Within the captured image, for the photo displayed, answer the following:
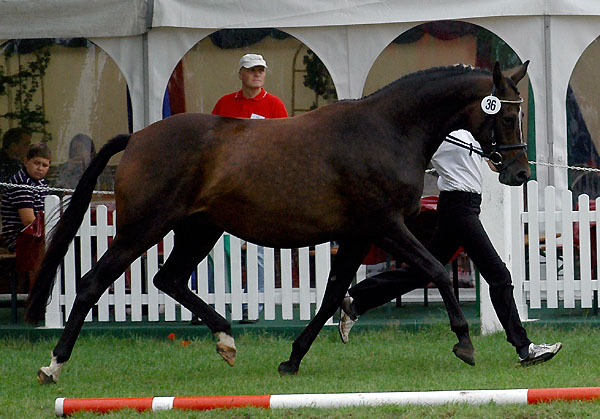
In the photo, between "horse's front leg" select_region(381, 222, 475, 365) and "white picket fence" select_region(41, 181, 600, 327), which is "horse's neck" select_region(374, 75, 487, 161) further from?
"white picket fence" select_region(41, 181, 600, 327)

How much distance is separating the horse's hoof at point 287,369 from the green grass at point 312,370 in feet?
0.15

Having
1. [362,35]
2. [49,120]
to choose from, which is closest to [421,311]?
[362,35]

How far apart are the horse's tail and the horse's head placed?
2.22 metres

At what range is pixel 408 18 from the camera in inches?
403

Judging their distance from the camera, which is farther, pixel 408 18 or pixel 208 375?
pixel 408 18

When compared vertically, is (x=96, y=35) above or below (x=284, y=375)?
above

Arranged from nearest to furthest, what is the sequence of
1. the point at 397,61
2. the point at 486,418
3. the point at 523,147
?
1. the point at 486,418
2. the point at 523,147
3. the point at 397,61

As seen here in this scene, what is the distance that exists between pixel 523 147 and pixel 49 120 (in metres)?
6.55

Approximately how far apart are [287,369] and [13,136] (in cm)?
598

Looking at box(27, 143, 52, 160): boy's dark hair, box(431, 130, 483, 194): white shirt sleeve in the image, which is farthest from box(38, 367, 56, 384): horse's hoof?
box(27, 143, 52, 160): boy's dark hair

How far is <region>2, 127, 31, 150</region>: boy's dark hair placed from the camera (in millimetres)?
11577

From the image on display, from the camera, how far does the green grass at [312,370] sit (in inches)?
207

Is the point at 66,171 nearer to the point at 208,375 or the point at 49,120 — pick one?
the point at 49,120

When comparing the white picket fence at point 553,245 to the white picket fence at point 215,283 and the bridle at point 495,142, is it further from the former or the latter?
the bridle at point 495,142
